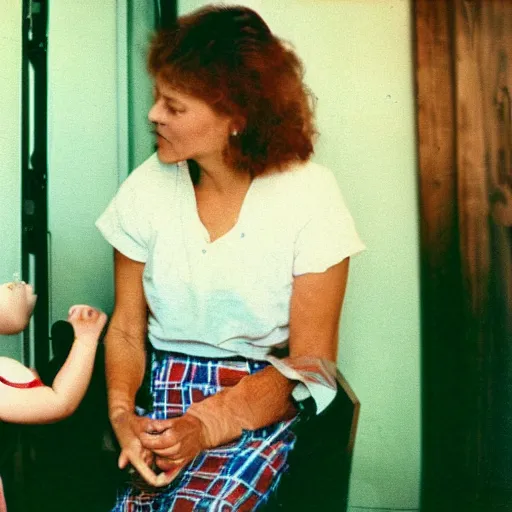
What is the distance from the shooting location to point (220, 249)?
3.63ft

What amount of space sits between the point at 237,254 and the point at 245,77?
0.25m

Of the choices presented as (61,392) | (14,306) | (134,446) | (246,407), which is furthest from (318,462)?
(14,306)

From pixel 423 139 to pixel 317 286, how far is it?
0.88ft

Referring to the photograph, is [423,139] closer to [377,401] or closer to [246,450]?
[377,401]

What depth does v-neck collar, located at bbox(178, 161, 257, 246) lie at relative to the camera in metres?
1.11

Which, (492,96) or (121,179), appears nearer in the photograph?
(492,96)

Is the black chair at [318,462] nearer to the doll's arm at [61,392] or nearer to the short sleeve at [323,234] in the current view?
the short sleeve at [323,234]

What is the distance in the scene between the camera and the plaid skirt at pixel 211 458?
100 centimetres

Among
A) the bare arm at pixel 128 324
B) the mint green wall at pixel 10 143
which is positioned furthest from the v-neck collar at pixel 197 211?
the mint green wall at pixel 10 143

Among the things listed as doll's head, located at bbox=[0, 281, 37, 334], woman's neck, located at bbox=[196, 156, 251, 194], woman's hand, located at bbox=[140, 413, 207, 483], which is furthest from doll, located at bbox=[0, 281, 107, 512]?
woman's neck, located at bbox=[196, 156, 251, 194]

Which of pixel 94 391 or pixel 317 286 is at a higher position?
pixel 317 286

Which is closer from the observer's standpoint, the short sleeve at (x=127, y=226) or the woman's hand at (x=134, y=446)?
the woman's hand at (x=134, y=446)

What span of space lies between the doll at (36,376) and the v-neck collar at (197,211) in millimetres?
186

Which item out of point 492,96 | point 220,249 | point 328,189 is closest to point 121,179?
point 220,249
